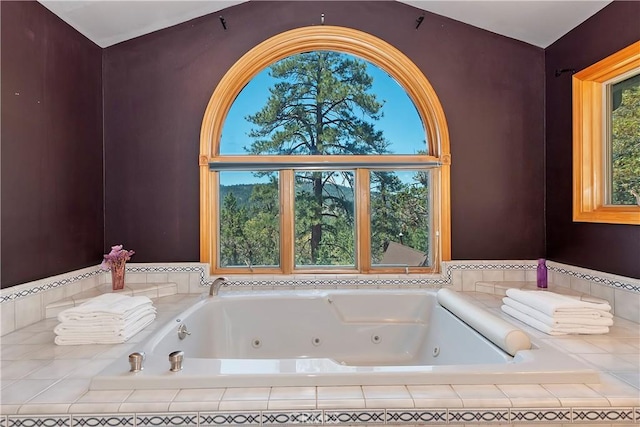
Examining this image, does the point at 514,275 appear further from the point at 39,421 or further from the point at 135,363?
the point at 39,421

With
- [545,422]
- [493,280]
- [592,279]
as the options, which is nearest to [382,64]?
[493,280]

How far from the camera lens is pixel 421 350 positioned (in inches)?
97.6

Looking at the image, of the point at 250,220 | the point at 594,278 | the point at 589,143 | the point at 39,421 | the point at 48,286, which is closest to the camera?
the point at 39,421

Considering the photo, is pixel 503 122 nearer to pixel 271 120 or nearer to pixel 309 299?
pixel 271 120

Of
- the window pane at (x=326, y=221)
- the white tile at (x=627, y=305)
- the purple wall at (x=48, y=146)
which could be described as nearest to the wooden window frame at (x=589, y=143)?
the white tile at (x=627, y=305)

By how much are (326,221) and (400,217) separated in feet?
1.82

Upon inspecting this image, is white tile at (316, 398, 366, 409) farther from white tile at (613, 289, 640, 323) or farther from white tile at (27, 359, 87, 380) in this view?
white tile at (613, 289, 640, 323)

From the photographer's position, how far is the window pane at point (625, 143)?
2188mm

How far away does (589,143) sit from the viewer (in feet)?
7.99

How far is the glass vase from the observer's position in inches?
102

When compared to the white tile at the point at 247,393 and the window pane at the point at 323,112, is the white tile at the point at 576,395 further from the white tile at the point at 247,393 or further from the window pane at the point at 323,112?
the window pane at the point at 323,112

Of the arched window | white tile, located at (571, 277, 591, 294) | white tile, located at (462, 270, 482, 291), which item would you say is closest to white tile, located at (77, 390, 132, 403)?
the arched window

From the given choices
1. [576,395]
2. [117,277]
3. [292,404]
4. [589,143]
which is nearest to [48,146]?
[117,277]

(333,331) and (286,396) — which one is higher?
(286,396)
